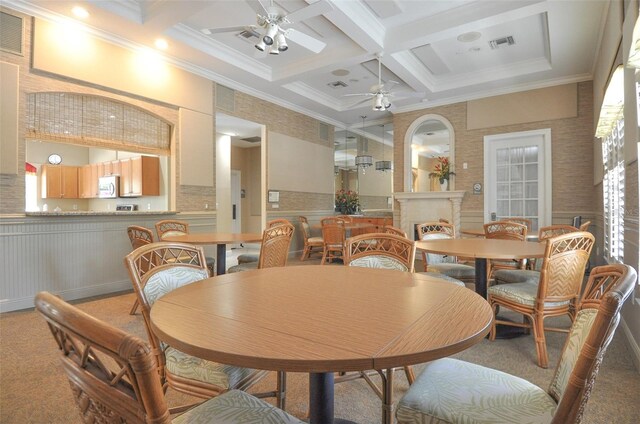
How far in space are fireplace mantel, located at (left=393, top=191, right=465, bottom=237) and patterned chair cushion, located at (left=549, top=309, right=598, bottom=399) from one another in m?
5.87

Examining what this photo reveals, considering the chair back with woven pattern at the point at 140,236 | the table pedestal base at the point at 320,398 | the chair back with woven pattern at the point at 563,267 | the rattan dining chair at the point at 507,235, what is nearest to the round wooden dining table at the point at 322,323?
the table pedestal base at the point at 320,398

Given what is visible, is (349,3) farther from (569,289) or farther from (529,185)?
(529,185)

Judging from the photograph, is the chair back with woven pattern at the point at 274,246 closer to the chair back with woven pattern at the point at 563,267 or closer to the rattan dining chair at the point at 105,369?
the chair back with woven pattern at the point at 563,267

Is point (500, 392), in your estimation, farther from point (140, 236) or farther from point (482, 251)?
point (140, 236)

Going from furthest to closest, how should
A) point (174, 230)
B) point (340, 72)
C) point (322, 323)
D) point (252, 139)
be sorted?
point (252, 139), point (340, 72), point (174, 230), point (322, 323)

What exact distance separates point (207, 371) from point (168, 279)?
0.50m

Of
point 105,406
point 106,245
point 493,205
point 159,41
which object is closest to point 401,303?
point 105,406

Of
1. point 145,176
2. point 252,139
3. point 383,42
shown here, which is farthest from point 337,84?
point 145,176

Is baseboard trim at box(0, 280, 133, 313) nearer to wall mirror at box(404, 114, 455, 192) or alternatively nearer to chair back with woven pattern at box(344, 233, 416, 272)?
chair back with woven pattern at box(344, 233, 416, 272)

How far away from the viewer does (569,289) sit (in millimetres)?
2408

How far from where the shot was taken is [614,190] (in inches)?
146

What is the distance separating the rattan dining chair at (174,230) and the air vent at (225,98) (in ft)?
7.48

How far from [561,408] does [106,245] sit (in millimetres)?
4856

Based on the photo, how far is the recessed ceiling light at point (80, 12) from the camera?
12.1ft
